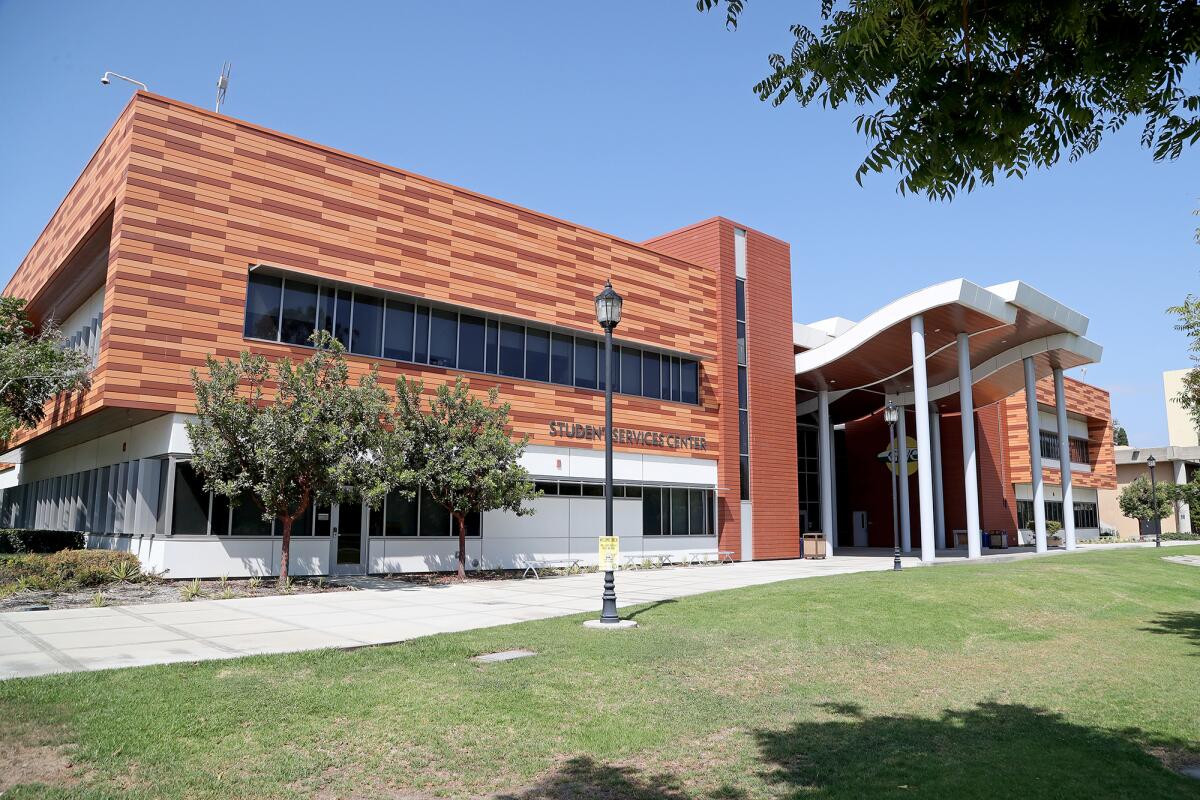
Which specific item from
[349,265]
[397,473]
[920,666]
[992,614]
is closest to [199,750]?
[920,666]

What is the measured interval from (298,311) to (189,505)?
580 cm

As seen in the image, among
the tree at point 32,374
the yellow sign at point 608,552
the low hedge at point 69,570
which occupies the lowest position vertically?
the low hedge at point 69,570

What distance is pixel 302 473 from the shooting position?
1895cm

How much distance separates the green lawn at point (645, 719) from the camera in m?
5.75

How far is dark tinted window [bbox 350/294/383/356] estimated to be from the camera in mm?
23688

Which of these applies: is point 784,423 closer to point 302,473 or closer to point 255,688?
point 302,473

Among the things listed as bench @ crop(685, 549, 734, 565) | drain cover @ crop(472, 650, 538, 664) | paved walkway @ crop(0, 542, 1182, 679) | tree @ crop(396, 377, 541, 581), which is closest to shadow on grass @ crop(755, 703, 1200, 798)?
drain cover @ crop(472, 650, 538, 664)

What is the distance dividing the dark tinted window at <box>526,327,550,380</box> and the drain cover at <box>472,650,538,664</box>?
691 inches

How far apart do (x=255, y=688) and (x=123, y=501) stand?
58.9 ft

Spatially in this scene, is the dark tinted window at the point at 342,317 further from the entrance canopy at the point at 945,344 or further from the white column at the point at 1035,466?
the white column at the point at 1035,466

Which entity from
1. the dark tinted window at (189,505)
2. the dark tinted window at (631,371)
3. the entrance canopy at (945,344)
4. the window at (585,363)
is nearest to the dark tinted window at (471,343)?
the window at (585,363)

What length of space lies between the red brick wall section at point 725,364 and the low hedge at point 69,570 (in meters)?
21.5

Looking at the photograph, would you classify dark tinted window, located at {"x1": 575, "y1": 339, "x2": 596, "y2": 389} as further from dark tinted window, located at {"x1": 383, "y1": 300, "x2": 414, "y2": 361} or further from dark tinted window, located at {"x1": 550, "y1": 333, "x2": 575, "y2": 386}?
dark tinted window, located at {"x1": 383, "y1": 300, "x2": 414, "y2": 361}

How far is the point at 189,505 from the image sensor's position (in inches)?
805
